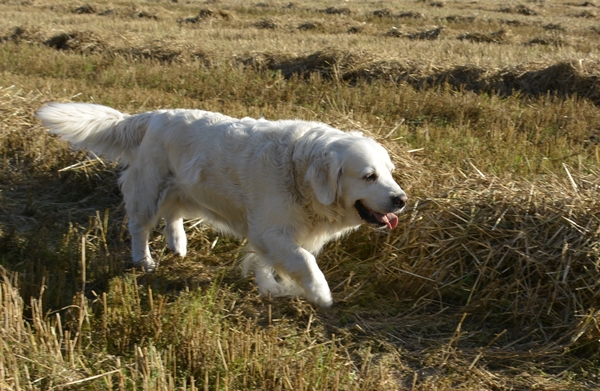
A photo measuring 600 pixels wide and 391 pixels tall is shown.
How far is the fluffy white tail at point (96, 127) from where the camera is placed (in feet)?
16.1

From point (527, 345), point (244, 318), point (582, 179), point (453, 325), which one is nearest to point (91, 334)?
point (244, 318)

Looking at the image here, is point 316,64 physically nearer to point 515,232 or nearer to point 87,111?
point 87,111

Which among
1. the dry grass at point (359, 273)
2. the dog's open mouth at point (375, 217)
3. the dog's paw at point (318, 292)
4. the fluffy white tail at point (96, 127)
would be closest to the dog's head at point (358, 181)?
the dog's open mouth at point (375, 217)

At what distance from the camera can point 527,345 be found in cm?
374

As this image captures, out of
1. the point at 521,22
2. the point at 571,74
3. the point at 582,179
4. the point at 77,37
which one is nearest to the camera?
the point at 582,179

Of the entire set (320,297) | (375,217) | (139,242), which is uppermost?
(375,217)

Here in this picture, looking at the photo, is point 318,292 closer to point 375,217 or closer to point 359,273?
point 375,217

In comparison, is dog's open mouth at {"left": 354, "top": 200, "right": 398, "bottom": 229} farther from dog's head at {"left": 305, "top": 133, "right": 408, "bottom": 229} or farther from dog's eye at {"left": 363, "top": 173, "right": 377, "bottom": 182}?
dog's eye at {"left": 363, "top": 173, "right": 377, "bottom": 182}

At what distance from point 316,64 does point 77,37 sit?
538 cm

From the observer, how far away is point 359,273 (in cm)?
461

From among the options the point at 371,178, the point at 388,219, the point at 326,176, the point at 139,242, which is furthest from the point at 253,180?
the point at 139,242

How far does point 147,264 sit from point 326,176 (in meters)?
1.63

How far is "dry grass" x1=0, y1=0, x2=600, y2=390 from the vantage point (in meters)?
3.11

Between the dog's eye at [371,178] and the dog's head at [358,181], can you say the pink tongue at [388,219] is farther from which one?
the dog's eye at [371,178]
